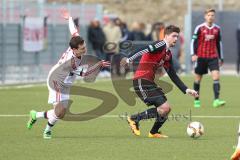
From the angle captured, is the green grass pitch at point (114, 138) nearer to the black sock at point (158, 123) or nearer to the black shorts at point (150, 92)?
the black sock at point (158, 123)

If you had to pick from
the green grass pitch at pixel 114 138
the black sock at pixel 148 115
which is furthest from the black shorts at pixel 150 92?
the green grass pitch at pixel 114 138

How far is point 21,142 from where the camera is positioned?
1490 centimetres

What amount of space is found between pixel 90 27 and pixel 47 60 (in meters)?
2.92

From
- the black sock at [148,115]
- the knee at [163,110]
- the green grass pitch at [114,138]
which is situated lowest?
the green grass pitch at [114,138]

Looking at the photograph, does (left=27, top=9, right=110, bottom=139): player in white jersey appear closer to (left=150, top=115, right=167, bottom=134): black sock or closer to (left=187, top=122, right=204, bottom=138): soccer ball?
(left=150, top=115, right=167, bottom=134): black sock

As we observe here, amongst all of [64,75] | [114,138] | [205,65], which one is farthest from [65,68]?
[205,65]

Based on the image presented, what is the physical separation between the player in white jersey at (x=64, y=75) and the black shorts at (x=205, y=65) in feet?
26.6

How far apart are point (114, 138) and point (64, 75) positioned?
54.0 inches

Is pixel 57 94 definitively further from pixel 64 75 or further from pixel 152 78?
pixel 152 78

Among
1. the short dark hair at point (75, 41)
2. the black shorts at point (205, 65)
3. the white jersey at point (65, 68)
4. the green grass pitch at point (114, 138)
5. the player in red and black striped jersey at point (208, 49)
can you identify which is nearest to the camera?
the green grass pitch at point (114, 138)

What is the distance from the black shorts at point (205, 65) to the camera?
23656 millimetres

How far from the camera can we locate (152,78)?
16312mm

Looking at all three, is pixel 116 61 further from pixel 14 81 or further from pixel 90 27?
pixel 14 81

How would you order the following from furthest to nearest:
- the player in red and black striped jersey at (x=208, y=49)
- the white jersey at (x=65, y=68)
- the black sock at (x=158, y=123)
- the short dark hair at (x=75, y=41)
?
the player in red and black striped jersey at (x=208, y=49), the black sock at (x=158, y=123), the white jersey at (x=65, y=68), the short dark hair at (x=75, y=41)
